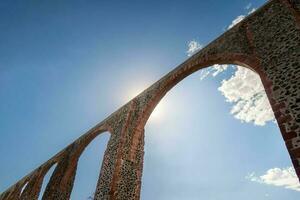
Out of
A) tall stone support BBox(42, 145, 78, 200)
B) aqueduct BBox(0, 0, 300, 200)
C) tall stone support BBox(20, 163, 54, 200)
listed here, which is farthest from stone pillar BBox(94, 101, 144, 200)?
tall stone support BBox(20, 163, 54, 200)

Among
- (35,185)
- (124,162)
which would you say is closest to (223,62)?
(124,162)

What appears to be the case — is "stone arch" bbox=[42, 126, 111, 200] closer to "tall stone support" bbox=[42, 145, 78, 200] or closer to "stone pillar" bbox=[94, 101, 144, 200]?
"tall stone support" bbox=[42, 145, 78, 200]

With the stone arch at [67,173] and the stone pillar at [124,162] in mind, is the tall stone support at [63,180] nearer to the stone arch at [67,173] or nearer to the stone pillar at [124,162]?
the stone arch at [67,173]

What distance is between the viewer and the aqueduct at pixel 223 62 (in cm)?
520

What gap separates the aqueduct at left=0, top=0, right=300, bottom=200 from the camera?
17.1 ft

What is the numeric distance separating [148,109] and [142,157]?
2.04m

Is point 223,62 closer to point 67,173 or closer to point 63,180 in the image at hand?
point 67,173

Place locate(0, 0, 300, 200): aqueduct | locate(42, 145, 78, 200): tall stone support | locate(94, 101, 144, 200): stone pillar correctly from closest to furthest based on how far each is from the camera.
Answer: locate(0, 0, 300, 200): aqueduct
locate(94, 101, 144, 200): stone pillar
locate(42, 145, 78, 200): tall stone support

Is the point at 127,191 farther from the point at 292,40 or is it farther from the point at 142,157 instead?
the point at 292,40

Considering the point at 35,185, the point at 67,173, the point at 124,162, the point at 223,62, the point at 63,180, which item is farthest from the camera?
the point at 35,185

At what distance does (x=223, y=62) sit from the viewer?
25.5ft

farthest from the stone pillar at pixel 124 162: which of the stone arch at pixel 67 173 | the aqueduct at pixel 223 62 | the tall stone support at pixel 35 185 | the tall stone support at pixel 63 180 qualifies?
the tall stone support at pixel 35 185

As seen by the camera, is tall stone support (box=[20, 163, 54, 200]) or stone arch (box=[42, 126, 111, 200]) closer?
stone arch (box=[42, 126, 111, 200])

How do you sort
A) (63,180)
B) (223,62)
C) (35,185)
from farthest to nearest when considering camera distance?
1. (35,185)
2. (63,180)
3. (223,62)
